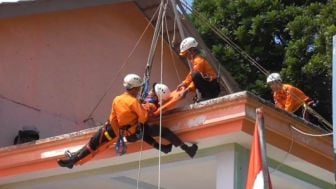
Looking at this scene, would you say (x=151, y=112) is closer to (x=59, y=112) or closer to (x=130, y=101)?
(x=130, y=101)

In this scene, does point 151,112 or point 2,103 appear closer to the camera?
point 151,112

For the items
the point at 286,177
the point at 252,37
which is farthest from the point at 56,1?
the point at 252,37

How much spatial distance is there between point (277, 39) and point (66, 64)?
5618 mm

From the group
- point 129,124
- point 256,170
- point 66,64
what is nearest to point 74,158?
point 129,124

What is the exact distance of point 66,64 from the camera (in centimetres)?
1111

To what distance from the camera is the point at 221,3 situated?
1594 centimetres

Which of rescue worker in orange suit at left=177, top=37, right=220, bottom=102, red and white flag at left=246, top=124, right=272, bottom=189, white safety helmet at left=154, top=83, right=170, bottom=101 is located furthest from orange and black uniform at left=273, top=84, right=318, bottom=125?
red and white flag at left=246, top=124, right=272, bottom=189

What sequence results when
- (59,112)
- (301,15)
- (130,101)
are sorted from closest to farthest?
(130,101), (59,112), (301,15)

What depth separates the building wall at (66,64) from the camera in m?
10.4

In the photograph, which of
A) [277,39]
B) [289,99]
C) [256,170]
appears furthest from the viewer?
[277,39]

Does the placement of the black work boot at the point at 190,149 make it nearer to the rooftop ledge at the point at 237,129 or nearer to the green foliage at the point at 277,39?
the rooftop ledge at the point at 237,129

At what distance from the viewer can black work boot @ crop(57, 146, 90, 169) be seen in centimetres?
769

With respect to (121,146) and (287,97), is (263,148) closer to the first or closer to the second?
(121,146)

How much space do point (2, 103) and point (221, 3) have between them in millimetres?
7008
